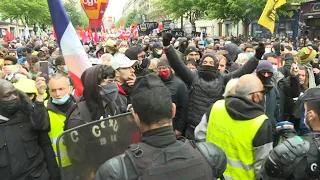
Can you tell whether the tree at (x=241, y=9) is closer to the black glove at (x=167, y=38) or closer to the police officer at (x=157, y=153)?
the black glove at (x=167, y=38)

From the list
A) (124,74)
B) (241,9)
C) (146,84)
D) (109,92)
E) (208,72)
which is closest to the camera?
(146,84)

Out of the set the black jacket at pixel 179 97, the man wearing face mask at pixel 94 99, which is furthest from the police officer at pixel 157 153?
the black jacket at pixel 179 97

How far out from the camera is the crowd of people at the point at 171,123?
1.62m

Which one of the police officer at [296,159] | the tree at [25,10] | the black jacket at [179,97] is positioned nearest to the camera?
the police officer at [296,159]

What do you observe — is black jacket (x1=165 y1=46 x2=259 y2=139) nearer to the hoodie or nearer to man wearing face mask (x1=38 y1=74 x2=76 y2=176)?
the hoodie

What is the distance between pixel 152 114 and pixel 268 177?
98 cm

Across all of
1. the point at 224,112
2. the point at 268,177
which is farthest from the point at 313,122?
the point at 224,112

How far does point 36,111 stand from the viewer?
2.69 meters

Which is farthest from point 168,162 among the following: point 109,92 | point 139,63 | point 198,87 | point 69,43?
point 139,63

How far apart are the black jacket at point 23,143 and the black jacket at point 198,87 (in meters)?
2.00

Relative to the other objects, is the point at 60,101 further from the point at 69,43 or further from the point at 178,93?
the point at 178,93

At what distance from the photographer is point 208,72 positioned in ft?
13.7

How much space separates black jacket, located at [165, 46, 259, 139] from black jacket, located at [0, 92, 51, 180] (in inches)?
78.9

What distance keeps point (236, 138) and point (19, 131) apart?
1719 millimetres
